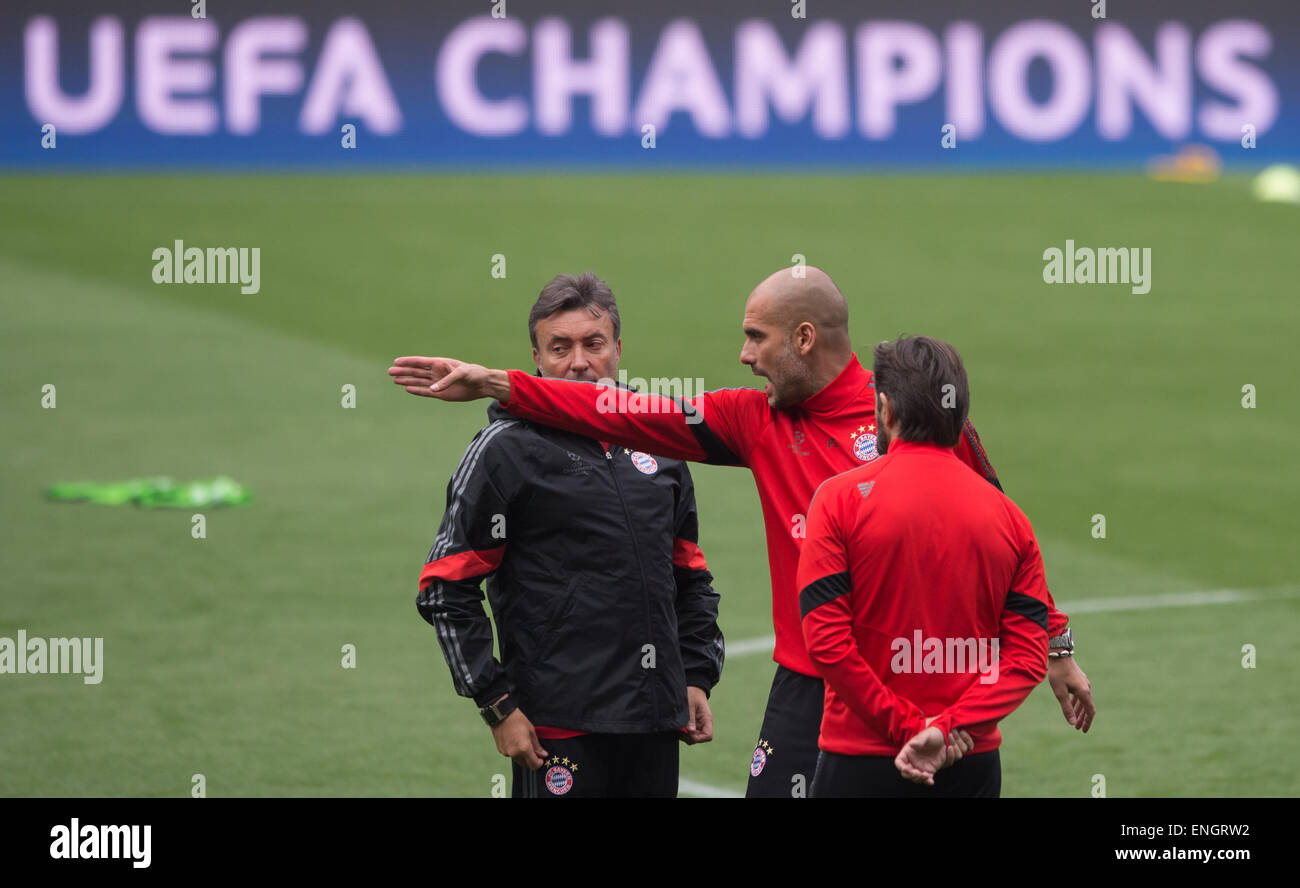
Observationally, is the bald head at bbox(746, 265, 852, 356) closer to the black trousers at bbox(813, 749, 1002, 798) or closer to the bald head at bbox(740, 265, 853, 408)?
the bald head at bbox(740, 265, 853, 408)

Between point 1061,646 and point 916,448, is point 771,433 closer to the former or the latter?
point 916,448

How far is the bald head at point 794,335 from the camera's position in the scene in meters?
4.53

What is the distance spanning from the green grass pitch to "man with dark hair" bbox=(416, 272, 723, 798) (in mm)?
3034

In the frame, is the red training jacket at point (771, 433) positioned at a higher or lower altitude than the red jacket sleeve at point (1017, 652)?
higher

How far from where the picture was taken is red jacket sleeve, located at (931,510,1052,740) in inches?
156

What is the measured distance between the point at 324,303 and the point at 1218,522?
43.3 feet

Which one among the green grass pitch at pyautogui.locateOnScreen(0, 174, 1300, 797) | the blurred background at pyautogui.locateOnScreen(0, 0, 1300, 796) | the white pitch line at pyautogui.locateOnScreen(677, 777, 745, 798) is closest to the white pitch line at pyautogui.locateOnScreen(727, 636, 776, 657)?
the green grass pitch at pyautogui.locateOnScreen(0, 174, 1300, 797)

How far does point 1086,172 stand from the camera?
32.8 metres

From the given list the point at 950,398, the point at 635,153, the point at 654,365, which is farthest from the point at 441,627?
the point at 635,153

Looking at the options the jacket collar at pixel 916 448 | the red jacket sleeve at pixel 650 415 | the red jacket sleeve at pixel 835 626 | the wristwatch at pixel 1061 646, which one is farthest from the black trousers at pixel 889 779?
the red jacket sleeve at pixel 650 415

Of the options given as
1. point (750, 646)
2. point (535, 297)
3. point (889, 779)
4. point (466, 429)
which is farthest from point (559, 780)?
point (535, 297)

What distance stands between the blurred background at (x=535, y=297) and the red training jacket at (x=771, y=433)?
126 inches

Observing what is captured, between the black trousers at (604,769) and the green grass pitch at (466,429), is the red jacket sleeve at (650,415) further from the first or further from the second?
the green grass pitch at (466,429)
